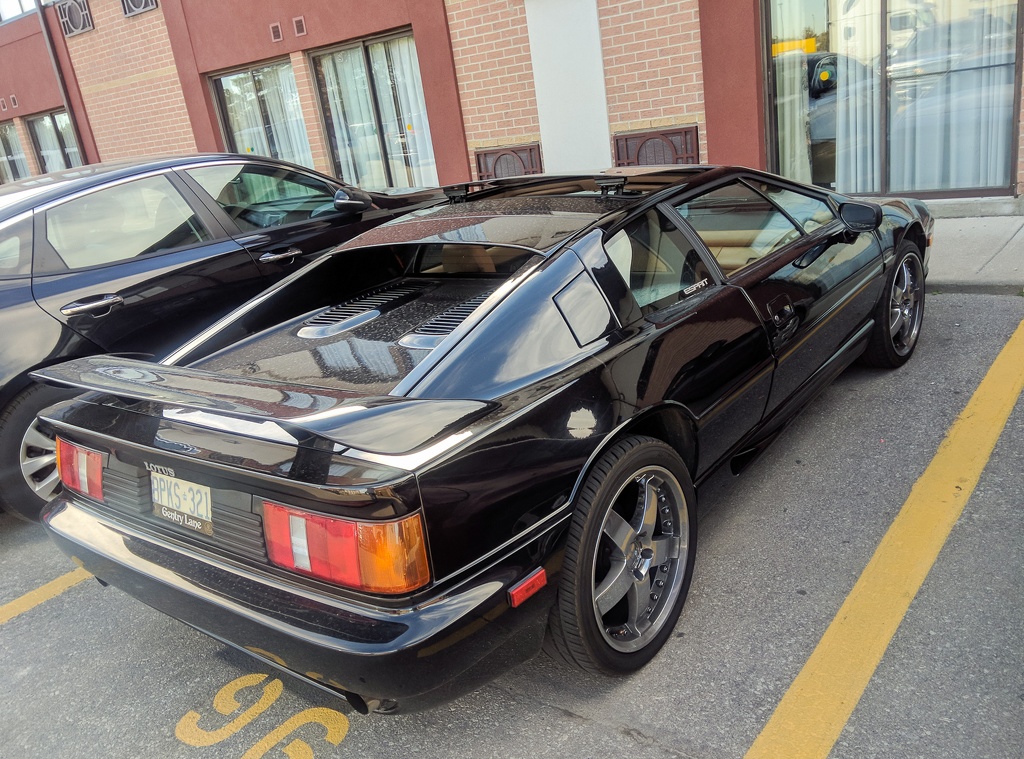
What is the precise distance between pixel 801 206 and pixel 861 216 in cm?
28

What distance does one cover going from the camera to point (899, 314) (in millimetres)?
4410

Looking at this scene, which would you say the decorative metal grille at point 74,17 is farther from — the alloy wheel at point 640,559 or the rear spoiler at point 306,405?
the alloy wheel at point 640,559

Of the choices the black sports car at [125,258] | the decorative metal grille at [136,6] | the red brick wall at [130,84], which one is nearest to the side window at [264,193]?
the black sports car at [125,258]

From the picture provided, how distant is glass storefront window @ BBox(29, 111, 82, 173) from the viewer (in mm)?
15117

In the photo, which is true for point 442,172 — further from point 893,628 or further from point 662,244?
point 893,628

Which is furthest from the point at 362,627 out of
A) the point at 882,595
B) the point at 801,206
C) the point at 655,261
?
the point at 801,206

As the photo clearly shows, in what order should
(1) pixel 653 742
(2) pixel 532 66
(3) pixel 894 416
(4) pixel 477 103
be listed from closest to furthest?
(1) pixel 653 742 < (3) pixel 894 416 < (2) pixel 532 66 < (4) pixel 477 103

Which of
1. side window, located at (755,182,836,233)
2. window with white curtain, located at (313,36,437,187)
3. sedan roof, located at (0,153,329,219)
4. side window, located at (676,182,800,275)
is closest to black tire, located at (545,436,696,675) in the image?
side window, located at (676,182,800,275)

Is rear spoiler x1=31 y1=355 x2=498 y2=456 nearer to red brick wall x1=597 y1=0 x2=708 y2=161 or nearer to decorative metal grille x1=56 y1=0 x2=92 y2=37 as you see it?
red brick wall x1=597 y1=0 x2=708 y2=161

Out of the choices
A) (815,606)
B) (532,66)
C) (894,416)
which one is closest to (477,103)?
(532,66)

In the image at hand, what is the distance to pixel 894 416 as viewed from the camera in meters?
3.99

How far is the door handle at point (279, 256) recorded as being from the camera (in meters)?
4.80

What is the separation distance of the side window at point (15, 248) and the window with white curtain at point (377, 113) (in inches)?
270

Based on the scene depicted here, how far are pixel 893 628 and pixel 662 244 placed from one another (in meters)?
1.51
